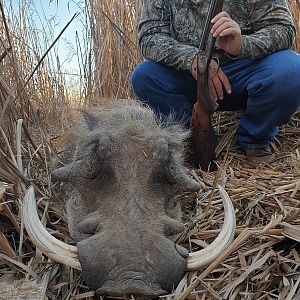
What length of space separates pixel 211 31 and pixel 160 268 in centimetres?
164

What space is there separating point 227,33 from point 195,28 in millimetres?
630

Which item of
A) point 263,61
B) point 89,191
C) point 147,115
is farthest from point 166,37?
point 89,191

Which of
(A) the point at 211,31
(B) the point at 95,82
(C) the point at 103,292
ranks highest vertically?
(A) the point at 211,31

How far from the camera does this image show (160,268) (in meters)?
1.78

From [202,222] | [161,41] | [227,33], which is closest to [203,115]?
[227,33]

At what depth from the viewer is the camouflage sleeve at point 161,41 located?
11.5 feet

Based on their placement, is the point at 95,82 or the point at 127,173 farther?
the point at 95,82

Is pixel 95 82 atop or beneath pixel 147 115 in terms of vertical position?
beneath

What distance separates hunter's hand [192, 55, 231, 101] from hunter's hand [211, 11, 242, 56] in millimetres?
123

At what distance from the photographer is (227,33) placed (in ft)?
10.2

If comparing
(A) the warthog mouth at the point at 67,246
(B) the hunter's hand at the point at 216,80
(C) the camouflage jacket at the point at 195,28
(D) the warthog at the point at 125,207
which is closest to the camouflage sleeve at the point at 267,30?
(C) the camouflage jacket at the point at 195,28

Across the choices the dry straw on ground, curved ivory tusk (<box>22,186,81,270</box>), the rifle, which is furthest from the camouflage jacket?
curved ivory tusk (<box>22,186,81,270</box>)

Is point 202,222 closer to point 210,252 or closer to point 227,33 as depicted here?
point 210,252

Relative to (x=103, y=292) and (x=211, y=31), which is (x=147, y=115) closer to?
(x=211, y=31)
